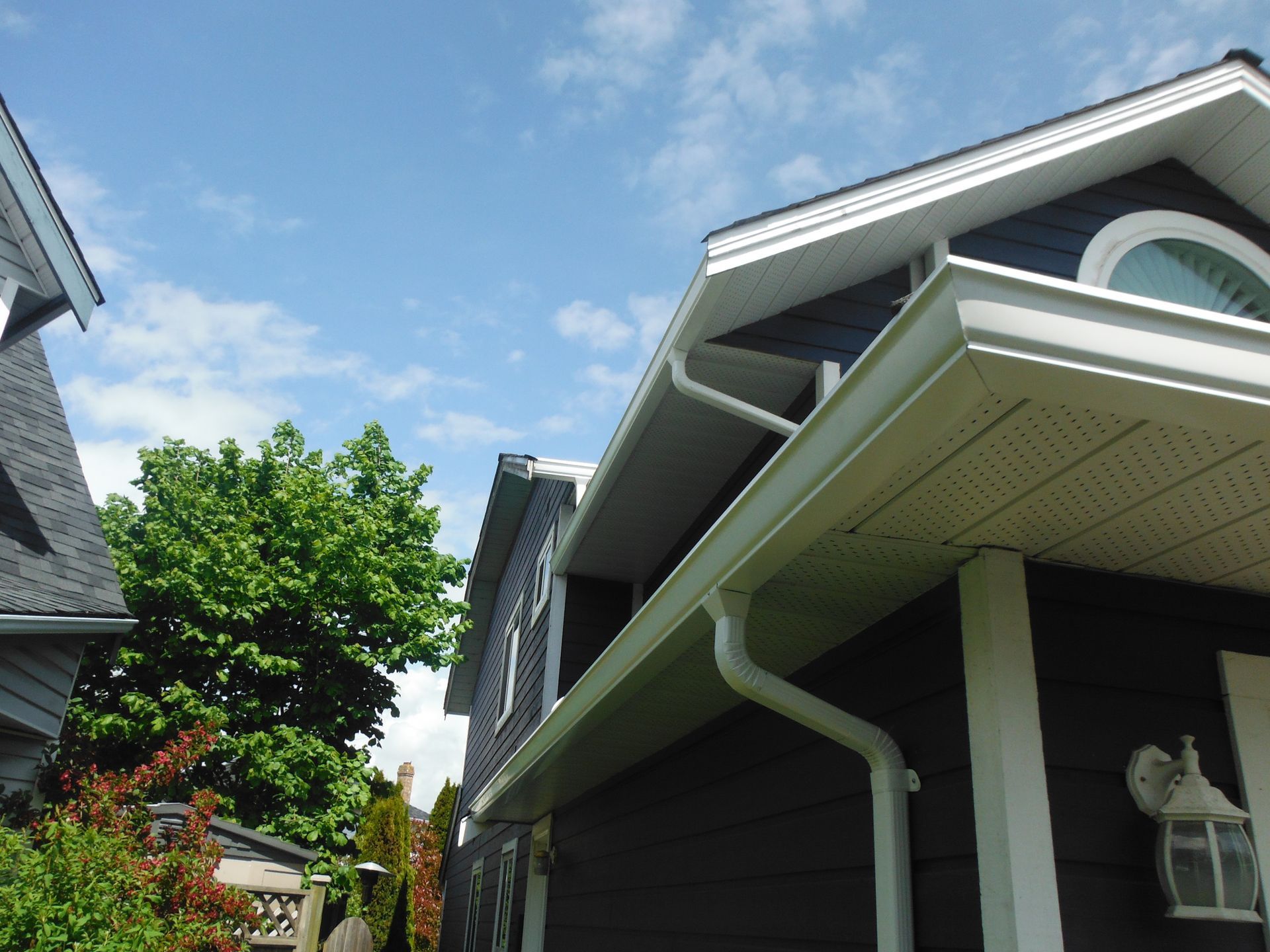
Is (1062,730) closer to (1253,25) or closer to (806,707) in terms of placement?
(806,707)

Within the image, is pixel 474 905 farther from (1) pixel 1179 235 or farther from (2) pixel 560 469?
(1) pixel 1179 235

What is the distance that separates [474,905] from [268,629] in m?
6.08

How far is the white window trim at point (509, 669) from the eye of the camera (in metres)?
10.3

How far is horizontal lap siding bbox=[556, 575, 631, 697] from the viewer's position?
25.2 feet

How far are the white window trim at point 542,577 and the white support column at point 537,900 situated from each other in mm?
1850

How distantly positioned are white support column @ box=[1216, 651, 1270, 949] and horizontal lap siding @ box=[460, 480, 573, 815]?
20.2 ft

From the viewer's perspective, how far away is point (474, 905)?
38.7 feet

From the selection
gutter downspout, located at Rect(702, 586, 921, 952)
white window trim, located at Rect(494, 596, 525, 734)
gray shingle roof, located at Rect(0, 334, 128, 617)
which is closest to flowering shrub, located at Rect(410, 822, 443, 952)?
white window trim, located at Rect(494, 596, 525, 734)

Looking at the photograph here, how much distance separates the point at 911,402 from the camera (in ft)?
5.66

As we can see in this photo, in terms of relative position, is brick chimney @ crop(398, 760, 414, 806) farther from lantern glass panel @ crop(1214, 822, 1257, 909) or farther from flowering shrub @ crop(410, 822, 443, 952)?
lantern glass panel @ crop(1214, 822, 1257, 909)

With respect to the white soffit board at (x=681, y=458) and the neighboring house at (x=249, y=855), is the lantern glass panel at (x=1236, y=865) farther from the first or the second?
the neighboring house at (x=249, y=855)

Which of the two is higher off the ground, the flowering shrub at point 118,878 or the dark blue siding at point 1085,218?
the dark blue siding at point 1085,218

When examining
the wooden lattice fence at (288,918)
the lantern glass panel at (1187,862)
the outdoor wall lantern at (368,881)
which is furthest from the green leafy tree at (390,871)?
the lantern glass panel at (1187,862)

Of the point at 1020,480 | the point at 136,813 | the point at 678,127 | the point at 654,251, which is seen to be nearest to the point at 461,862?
the point at 136,813
